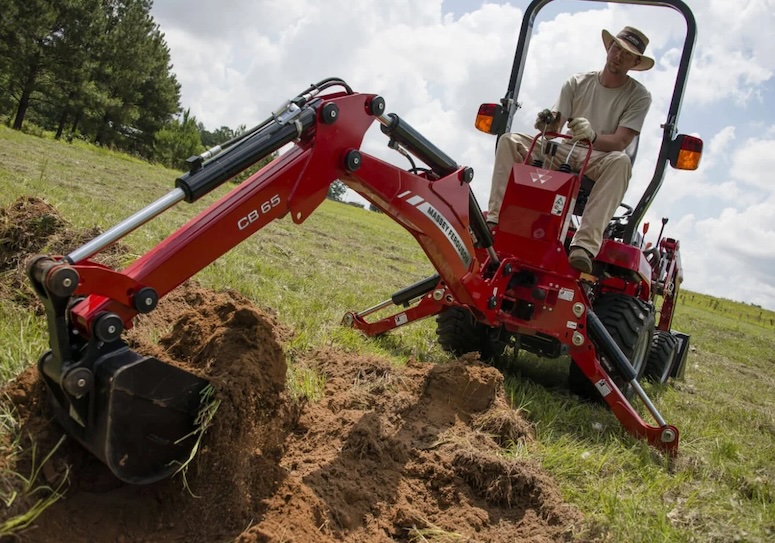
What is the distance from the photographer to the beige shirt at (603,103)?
15.5ft

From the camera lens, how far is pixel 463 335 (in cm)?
504

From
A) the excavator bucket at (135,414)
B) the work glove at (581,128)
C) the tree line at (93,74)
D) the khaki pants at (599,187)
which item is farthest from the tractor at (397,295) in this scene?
the tree line at (93,74)

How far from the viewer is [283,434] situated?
2891 millimetres

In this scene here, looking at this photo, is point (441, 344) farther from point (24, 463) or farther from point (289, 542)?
point (24, 463)

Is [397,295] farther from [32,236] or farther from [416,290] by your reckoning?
[32,236]

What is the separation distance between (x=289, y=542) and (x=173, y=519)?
17.1 inches

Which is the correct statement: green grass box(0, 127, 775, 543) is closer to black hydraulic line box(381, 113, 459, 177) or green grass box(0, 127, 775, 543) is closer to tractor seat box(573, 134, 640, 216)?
black hydraulic line box(381, 113, 459, 177)

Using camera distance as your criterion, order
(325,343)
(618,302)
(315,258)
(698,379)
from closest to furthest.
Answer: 1. (325,343)
2. (618,302)
3. (698,379)
4. (315,258)

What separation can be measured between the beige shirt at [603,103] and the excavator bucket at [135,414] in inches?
151

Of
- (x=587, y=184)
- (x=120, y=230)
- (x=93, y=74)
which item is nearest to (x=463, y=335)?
(x=587, y=184)

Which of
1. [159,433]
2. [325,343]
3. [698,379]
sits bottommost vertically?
[159,433]

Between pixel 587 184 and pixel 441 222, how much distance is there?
1833 millimetres

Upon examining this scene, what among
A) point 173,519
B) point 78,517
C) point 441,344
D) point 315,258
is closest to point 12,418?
point 78,517

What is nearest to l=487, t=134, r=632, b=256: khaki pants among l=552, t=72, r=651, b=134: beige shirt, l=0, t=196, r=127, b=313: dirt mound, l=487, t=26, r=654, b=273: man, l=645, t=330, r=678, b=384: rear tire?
l=487, t=26, r=654, b=273: man
